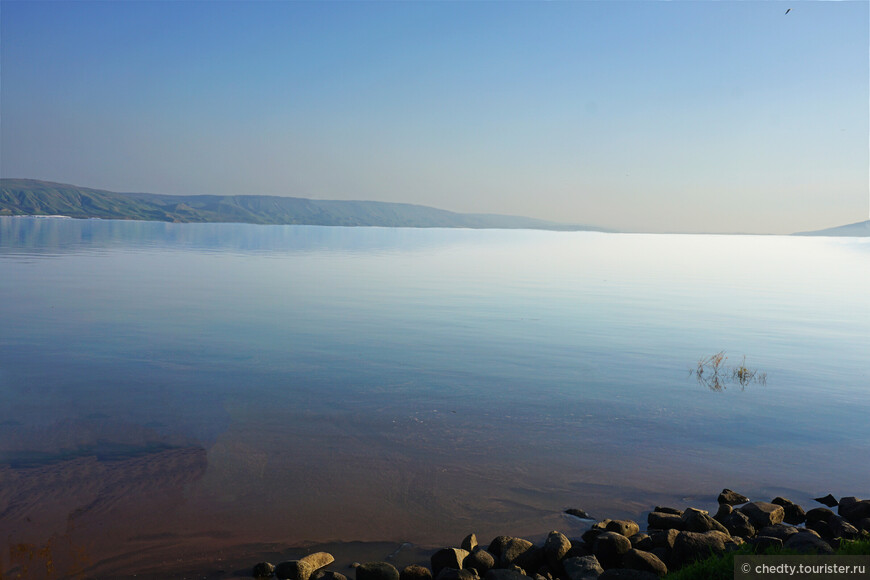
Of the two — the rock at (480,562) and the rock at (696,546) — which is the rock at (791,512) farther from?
the rock at (480,562)

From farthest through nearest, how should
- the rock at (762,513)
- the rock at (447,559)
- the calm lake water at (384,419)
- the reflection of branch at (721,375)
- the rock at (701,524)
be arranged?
the reflection of branch at (721,375) → the calm lake water at (384,419) → the rock at (762,513) → the rock at (701,524) → the rock at (447,559)

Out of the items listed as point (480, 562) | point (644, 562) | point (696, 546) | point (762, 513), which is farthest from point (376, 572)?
point (762, 513)

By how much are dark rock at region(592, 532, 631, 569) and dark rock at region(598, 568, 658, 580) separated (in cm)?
65

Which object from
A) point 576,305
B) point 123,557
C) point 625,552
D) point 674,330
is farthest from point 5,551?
point 576,305

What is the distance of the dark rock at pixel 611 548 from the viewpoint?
8845mm

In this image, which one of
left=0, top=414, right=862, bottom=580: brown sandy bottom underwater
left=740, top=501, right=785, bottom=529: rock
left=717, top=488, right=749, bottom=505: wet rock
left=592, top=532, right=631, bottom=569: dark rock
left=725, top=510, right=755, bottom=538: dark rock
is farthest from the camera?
left=717, top=488, right=749, bottom=505: wet rock

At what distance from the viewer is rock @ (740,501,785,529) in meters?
10.1

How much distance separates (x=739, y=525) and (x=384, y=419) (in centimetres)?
816

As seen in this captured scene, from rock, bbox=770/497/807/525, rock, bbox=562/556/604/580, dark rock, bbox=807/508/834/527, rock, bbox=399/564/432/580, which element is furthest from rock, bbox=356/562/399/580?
dark rock, bbox=807/508/834/527

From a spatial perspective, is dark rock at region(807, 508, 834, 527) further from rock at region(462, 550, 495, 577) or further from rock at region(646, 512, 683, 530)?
rock at region(462, 550, 495, 577)

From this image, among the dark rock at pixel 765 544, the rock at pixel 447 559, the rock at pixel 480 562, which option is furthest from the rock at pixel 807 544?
the rock at pixel 447 559

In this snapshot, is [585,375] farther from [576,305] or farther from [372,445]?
[576,305]

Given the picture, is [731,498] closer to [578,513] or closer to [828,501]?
[828,501]

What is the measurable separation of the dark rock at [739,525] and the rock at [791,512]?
3.70 ft
